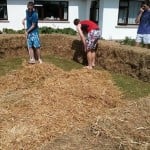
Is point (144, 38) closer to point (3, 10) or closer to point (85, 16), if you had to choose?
point (85, 16)

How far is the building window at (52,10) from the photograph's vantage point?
19766 mm

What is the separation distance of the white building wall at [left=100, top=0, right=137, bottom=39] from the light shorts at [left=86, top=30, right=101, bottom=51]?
917cm

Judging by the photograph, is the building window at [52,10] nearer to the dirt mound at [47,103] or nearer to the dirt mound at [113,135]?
the dirt mound at [47,103]

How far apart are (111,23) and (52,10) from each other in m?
4.57

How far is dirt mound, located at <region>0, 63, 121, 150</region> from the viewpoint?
4.36m

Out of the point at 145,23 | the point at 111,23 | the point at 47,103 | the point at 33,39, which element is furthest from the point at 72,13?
the point at 47,103

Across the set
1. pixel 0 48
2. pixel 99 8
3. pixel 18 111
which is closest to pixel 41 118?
pixel 18 111

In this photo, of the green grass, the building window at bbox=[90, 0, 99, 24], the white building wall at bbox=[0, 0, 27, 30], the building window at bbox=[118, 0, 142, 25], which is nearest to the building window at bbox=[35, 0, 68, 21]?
the white building wall at bbox=[0, 0, 27, 30]

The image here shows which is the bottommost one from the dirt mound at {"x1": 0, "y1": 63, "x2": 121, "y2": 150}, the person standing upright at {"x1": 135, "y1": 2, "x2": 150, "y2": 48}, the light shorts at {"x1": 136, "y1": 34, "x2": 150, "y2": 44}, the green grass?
the green grass

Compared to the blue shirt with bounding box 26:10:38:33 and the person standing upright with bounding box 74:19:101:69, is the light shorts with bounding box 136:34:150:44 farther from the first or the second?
the blue shirt with bounding box 26:10:38:33

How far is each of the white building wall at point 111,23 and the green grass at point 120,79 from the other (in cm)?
776

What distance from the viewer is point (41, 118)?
4812 mm

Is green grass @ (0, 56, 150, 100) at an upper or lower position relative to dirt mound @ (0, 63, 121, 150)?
lower

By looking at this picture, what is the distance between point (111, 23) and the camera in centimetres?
1809
